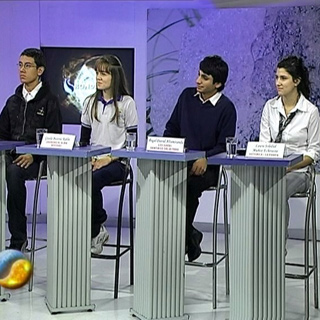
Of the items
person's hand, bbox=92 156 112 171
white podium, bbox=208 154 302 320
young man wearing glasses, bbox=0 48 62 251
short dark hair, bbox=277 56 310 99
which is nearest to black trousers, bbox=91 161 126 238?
person's hand, bbox=92 156 112 171

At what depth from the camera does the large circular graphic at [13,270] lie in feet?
5.43

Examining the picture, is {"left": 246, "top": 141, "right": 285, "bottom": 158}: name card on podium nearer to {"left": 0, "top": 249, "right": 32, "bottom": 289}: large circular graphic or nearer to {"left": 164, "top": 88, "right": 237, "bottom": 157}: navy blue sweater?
{"left": 164, "top": 88, "right": 237, "bottom": 157}: navy blue sweater

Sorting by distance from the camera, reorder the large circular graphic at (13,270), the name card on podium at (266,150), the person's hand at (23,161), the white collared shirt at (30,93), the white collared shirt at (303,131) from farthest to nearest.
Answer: the white collared shirt at (30,93) < the person's hand at (23,161) < the white collared shirt at (303,131) < the name card on podium at (266,150) < the large circular graphic at (13,270)

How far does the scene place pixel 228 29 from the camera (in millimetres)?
5293

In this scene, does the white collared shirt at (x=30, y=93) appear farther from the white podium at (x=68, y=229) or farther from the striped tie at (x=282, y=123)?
the striped tie at (x=282, y=123)

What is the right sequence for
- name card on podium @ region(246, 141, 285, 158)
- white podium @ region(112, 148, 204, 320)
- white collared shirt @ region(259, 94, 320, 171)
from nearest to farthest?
name card on podium @ region(246, 141, 285, 158)
white podium @ region(112, 148, 204, 320)
white collared shirt @ region(259, 94, 320, 171)

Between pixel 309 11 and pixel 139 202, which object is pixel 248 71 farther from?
pixel 139 202

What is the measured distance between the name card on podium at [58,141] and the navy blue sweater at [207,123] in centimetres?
78

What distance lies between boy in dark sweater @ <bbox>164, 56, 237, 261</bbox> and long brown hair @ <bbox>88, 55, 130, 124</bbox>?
41cm

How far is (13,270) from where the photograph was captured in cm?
167

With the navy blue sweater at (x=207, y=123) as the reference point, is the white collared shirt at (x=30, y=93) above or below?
above

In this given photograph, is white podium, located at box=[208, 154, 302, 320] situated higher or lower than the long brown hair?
lower

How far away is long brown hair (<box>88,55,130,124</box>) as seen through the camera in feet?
13.0

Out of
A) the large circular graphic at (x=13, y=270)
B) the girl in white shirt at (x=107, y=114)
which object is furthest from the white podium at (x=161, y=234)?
the large circular graphic at (x=13, y=270)
